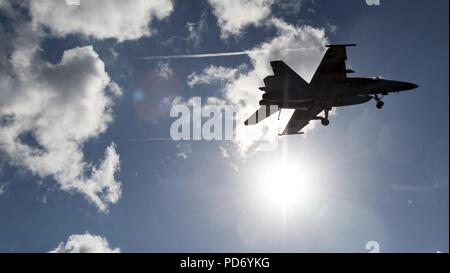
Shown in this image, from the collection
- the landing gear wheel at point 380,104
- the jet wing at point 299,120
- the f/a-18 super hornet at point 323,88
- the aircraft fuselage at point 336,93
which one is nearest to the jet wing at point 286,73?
the f/a-18 super hornet at point 323,88

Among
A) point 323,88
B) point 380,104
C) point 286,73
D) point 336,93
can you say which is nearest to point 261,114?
point 286,73

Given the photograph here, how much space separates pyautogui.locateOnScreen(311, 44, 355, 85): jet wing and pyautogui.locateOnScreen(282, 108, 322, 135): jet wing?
5783 mm

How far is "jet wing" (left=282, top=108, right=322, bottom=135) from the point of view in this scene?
4775 centimetres

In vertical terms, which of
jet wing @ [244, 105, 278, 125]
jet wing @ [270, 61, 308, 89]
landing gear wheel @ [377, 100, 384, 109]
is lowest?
jet wing @ [244, 105, 278, 125]

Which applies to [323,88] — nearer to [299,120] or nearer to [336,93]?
[336,93]

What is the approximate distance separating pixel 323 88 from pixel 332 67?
104 inches

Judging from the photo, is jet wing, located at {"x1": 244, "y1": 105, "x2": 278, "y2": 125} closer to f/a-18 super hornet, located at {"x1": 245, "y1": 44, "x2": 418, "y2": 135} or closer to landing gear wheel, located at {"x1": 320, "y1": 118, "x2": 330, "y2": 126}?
f/a-18 super hornet, located at {"x1": 245, "y1": 44, "x2": 418, "y2": 135}

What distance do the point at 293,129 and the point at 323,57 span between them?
494 inches

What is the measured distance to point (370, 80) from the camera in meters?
43.5

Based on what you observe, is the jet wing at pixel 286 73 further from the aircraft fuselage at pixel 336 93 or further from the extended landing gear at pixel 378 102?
the extended landing gear at pixel 378 102

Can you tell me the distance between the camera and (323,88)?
42.2 meters

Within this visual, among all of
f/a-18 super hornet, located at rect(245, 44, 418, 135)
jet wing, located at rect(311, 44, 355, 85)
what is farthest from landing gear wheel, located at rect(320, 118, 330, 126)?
jet wing, located at rect(311, 44, 355, 85)
